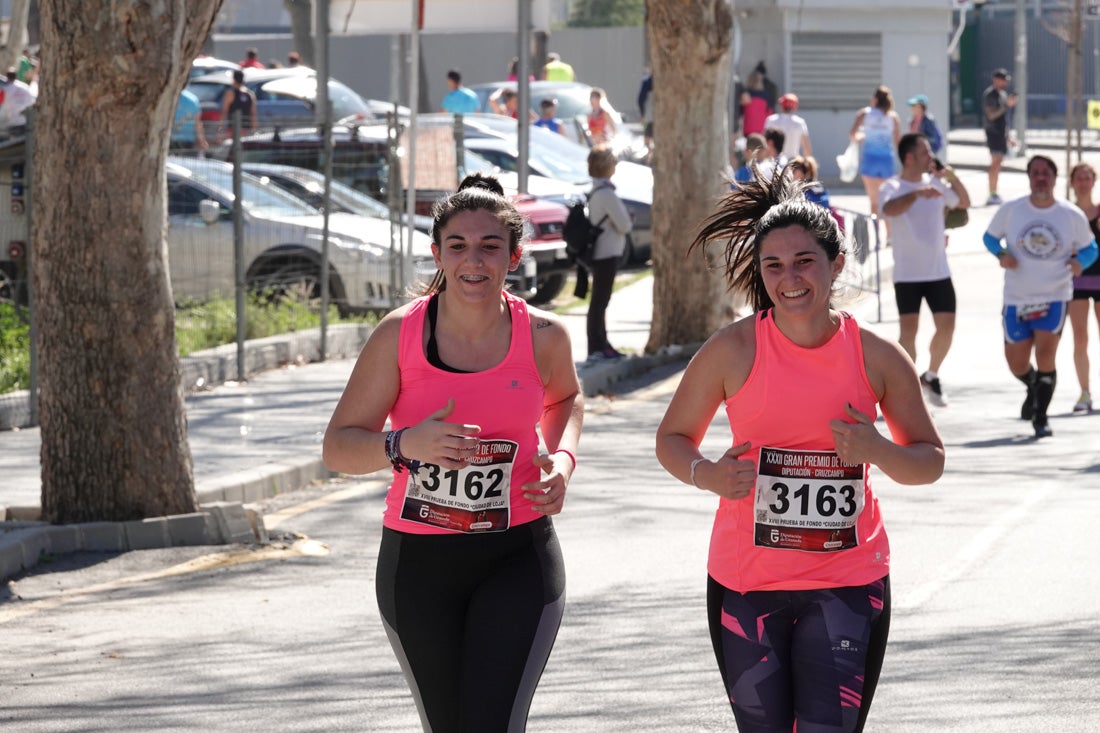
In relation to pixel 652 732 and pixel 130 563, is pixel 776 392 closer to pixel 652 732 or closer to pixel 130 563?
pixel 652 732

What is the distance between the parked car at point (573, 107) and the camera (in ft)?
Result: 100

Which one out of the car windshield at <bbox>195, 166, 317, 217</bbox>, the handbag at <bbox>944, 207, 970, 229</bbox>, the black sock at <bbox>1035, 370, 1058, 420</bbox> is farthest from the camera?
the car windshield at <bbox>195, 166, 317, 217</bbox>

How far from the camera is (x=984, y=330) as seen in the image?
60.3 feet

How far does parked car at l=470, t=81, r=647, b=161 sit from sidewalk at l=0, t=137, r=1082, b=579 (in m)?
11.4

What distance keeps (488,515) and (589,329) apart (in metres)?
11.5

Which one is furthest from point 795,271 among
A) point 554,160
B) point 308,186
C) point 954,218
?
point 554,160

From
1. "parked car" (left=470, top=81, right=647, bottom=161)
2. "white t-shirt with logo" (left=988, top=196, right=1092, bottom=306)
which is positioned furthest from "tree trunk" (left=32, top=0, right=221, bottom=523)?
"parked car" (left=470, top=81, right=647, bottom=161)

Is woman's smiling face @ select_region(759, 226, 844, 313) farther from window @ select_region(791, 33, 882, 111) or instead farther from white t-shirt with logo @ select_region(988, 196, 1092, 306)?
window @ select_region(791, 33, 882, 111)

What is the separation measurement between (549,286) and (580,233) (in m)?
4.91

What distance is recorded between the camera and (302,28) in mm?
46594

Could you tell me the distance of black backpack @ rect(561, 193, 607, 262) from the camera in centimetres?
1545

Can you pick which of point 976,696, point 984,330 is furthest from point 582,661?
point 984,330

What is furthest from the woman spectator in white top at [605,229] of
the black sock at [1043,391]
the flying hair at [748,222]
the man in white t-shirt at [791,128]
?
the man in white t-shirt at [791,128]

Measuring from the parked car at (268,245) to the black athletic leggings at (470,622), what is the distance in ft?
35.0
